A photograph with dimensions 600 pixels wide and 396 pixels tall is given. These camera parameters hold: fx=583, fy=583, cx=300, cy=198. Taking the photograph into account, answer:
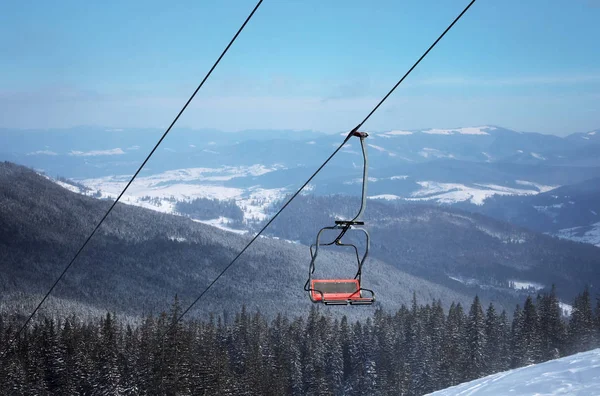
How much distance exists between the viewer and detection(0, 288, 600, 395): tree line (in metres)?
48.5

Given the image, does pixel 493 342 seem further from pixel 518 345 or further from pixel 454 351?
pixel 454 351

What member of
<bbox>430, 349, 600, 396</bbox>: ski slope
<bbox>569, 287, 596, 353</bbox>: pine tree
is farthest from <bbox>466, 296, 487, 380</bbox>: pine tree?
<bbox>430, 349, 600, 396</bbox>: ski slope

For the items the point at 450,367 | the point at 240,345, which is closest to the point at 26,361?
the point at 240,345

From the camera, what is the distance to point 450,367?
6266 centimetres

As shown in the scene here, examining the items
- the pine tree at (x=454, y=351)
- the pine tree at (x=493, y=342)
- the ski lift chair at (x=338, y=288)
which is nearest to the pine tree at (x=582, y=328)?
the pine tree at (x=493, y=342)

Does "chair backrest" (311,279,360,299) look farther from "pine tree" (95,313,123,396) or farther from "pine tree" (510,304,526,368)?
"pine tree" (510,304,526,368)

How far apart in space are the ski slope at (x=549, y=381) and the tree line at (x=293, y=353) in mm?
23179

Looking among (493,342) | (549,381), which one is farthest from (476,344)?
(549,381)

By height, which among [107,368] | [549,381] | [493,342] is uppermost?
[549,381]

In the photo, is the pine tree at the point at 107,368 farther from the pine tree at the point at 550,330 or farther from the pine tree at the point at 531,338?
the pine tree at the point at 550,330

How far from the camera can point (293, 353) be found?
70.1 m

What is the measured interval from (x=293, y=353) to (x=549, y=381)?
46493mm

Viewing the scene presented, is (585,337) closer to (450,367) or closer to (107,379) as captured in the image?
(450,367)

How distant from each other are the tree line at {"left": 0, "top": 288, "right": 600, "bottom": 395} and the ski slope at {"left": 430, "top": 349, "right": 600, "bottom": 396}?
23179 mm
